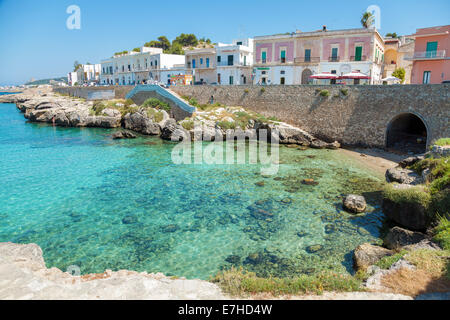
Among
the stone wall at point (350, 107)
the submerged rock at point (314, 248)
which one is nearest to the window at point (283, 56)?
the stone wall at point (350, 107)

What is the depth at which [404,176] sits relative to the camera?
50.0 ft

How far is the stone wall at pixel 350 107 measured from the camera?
22.7m

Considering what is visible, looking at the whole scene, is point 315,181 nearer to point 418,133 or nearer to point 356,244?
point 356,244

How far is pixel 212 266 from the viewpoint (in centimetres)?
1011

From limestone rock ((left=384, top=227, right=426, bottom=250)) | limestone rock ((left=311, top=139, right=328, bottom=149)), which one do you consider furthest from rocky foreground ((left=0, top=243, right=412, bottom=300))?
limestone rock ((left=311, top=139, right=328, bottom=149))

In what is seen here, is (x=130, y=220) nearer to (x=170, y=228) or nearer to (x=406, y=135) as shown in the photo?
(x=170, y=228)

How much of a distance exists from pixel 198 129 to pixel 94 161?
11.0m

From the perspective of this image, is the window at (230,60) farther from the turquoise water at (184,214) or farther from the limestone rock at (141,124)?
the turquoise water at (184,214)

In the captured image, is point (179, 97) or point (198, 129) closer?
point (198, 129)

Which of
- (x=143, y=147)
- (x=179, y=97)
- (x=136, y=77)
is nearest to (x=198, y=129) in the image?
(x=143, y=147)

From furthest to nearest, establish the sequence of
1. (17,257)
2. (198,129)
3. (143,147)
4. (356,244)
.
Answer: (198,129) → (143,147) → (356,244) → (17,257)

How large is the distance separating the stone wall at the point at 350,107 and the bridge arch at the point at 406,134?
110cm

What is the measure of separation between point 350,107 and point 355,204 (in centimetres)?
1584

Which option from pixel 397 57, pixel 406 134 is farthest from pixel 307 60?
pixel 397 57
